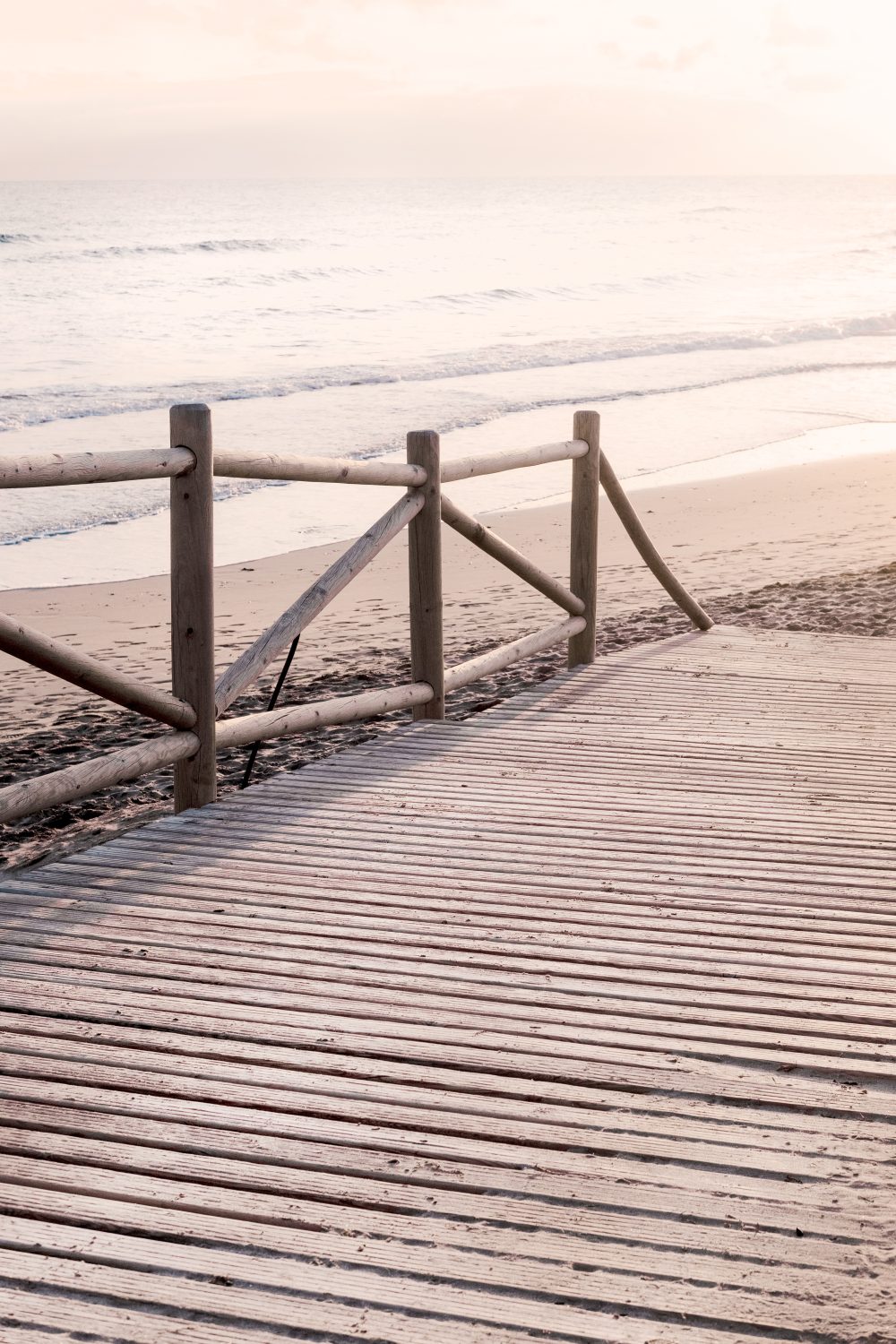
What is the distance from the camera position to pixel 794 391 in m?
22.1

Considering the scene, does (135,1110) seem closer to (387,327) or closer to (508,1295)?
(508,1295)

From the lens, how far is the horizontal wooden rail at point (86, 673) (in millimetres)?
3629

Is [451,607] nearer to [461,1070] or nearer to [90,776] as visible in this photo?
[90,776]

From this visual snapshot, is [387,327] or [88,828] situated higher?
[387,327]

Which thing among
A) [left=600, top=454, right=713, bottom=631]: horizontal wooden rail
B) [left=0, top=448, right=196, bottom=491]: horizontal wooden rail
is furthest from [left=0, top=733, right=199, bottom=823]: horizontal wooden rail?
[left=600, top=454, right=713, bottom=631]: horizontal wooden rail

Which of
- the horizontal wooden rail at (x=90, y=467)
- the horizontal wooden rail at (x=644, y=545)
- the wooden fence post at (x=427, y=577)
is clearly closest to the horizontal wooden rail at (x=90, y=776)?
the horizontal wooden rail at (x=90, y=467)

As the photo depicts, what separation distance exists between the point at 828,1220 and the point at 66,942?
196cm

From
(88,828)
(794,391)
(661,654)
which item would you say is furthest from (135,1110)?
(794,391)

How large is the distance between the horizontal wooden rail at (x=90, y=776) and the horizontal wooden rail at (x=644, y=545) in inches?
118

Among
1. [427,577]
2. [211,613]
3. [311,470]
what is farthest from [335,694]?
[211,613]

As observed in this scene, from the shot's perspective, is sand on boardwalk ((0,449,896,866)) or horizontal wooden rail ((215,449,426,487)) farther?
sand on boardwalk ((0,449,896,866))

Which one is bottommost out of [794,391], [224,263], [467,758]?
[467,758]

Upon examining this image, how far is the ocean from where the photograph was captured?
45.6ft

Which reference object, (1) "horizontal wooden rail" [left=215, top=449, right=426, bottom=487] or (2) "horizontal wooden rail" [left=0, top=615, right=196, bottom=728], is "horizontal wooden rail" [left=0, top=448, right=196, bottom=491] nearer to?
(1) "horizontal wooden rail" [left=215, top=449, right=426, bottom=487]
